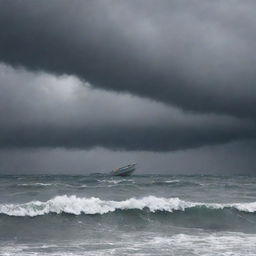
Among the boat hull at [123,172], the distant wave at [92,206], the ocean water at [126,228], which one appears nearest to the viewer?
the ocean water at [126,228]

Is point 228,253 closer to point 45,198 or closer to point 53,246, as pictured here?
point 53,246

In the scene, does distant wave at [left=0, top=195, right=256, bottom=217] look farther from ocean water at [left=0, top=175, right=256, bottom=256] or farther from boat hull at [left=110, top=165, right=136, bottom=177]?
boat hull at [left=110, top=165, right=136, bottom=177]

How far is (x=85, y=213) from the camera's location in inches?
993

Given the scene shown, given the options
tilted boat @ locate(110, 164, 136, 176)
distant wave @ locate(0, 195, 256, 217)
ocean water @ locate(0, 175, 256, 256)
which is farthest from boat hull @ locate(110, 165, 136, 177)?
distant wave @ locate(0, 195, 256, 217)

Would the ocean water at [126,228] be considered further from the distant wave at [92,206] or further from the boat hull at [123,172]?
the boat hull at [123,172]

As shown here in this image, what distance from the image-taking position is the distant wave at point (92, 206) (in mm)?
24766

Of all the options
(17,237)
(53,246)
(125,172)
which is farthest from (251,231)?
(125,172)

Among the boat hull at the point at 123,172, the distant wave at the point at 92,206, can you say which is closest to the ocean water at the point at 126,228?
the distant wave at the point at 92,206

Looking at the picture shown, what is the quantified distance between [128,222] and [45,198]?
11.0m

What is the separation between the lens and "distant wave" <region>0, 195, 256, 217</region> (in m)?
24.8

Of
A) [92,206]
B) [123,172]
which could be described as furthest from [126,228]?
[123,172]

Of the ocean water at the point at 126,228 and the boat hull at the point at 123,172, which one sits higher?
the boat hull at the point at 123,172

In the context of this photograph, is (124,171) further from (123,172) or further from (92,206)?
(92,206)

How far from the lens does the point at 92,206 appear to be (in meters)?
25.8
